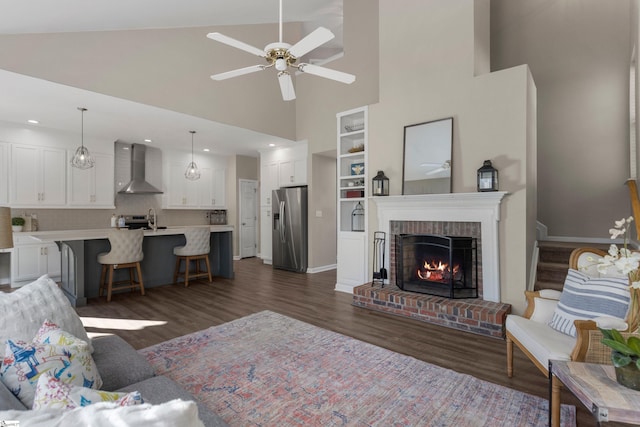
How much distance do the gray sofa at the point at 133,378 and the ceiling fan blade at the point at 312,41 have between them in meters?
2.17

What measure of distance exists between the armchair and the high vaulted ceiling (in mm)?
4788

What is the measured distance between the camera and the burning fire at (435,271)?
3.81 metres

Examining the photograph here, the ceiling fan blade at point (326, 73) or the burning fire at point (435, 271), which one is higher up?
the ceiling fan blade at point (326, 73)

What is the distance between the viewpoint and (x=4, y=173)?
517 cm

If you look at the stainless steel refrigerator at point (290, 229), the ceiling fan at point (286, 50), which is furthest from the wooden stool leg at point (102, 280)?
the ceiling fan at point (286, 50)

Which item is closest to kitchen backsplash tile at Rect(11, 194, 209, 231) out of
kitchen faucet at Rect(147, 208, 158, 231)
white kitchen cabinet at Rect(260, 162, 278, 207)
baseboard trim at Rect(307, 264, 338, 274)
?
kitchen faucet at Rect(147, 208, 158, 231)

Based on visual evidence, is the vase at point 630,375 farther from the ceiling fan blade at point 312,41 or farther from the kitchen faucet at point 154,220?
the kitchen faucet at point 154,220

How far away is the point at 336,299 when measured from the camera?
14.5 ft

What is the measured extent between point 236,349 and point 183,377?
52 cm

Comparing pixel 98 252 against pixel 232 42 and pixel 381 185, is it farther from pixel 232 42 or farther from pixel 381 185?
pixel 381 185

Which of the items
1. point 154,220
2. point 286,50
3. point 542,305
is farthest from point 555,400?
point 154,220

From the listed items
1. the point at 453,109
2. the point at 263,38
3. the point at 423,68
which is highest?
the point at 263,38

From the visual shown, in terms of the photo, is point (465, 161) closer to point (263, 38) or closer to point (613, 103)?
point (613, 103)

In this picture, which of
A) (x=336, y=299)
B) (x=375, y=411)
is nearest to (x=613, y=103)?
(x=336, y=299)
